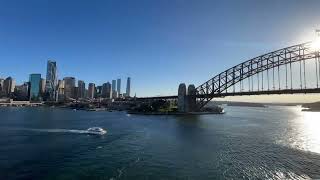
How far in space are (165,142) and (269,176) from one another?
19.4m

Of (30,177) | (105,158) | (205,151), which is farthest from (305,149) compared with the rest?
(30,177)

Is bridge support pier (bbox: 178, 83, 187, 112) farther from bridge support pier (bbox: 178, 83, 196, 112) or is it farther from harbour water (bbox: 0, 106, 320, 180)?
harbour water (bbox: 0, 106, 320, 180)

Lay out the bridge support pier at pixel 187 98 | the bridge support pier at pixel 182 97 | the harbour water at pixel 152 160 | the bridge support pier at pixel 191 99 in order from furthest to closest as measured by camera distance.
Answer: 1. the bridge support pier at pixel 182 97
2. the bridge support pier at pixel 191 99
3. the bridge support pier at pixel 187 98
4. the harbour water at pixel 152 160

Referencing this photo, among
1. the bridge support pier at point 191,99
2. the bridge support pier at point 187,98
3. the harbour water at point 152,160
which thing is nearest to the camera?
the harbour water at point 152,160

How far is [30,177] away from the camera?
22.1 meters

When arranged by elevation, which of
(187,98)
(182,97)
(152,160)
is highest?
(182,97)

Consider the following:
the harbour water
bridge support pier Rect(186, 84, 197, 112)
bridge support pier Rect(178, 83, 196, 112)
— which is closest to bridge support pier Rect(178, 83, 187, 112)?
bridge support pier Rect(178, 83, 196, 112)

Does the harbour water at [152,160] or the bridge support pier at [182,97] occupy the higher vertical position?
the bridge support pier at [182,97]

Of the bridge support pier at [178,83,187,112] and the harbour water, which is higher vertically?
the bridge support pier at [178,83,187,112]

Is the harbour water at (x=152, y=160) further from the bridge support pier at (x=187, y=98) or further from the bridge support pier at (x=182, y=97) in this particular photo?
the bridge support pier at (x=182, y=97)

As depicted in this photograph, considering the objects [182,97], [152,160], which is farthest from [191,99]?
[152,160]

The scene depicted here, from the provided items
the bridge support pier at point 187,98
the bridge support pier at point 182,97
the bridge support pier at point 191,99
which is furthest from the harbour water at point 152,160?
the bridge support pier at point 182,97

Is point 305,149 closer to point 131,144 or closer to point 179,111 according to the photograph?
point 131,144

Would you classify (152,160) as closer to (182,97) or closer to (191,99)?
(182,97)
